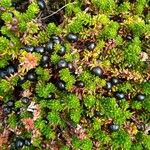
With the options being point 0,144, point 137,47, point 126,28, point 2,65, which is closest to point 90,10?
point 126,28

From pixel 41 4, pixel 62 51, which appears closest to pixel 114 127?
pixel 62 51

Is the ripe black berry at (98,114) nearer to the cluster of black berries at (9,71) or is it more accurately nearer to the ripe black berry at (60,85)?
the ripe black berry at (60,85)

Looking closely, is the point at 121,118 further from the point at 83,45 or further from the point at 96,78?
the point at 83,45

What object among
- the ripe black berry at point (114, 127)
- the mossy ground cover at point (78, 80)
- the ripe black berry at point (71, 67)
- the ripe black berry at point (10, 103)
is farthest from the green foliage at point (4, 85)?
the ripe black berry at point (114, 127)

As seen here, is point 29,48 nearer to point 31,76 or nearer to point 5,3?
point 31,76

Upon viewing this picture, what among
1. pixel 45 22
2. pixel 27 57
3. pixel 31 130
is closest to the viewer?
pixel 27 57

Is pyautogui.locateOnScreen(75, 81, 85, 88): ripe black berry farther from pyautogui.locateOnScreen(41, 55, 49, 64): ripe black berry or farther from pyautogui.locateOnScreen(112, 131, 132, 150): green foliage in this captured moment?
pyautogui.locateOnScreen(112, 131, 132, 150): green foliage

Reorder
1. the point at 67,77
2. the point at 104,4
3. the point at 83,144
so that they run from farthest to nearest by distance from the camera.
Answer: the point at 104,4 < the point at 83,144 < the point at 67,77

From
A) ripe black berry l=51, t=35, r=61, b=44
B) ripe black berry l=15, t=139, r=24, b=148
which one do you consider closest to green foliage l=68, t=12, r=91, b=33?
ripe black berry l=51, t=35, r=61, b=44
